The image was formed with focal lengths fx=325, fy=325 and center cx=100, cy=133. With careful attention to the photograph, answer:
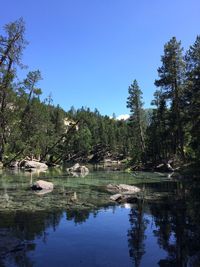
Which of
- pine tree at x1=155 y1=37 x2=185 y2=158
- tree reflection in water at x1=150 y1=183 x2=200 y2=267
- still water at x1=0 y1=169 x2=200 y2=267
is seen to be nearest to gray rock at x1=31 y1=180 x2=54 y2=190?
still water at x1=0 y1=169 x2=200 y2=267

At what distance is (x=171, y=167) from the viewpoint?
46.7m

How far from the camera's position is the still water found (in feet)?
30.8

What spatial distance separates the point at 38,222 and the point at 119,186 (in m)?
11.2

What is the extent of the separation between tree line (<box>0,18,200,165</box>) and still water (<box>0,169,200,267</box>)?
2808mm

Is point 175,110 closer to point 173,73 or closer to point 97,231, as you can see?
point 173,73

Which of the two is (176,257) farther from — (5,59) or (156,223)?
(5,59)

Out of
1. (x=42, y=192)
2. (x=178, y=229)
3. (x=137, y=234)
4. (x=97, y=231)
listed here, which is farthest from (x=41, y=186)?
(x=178, y=229)

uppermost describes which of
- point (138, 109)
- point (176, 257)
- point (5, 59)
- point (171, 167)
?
point (138, 109)

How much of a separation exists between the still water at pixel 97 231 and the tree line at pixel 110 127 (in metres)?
2.81

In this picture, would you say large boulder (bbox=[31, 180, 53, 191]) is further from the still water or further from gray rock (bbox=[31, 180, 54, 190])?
the still water

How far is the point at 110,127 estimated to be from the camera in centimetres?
11531

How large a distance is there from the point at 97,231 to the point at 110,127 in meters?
103

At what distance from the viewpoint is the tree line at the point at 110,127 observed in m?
9.84

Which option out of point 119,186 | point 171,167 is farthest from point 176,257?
point 171,167
